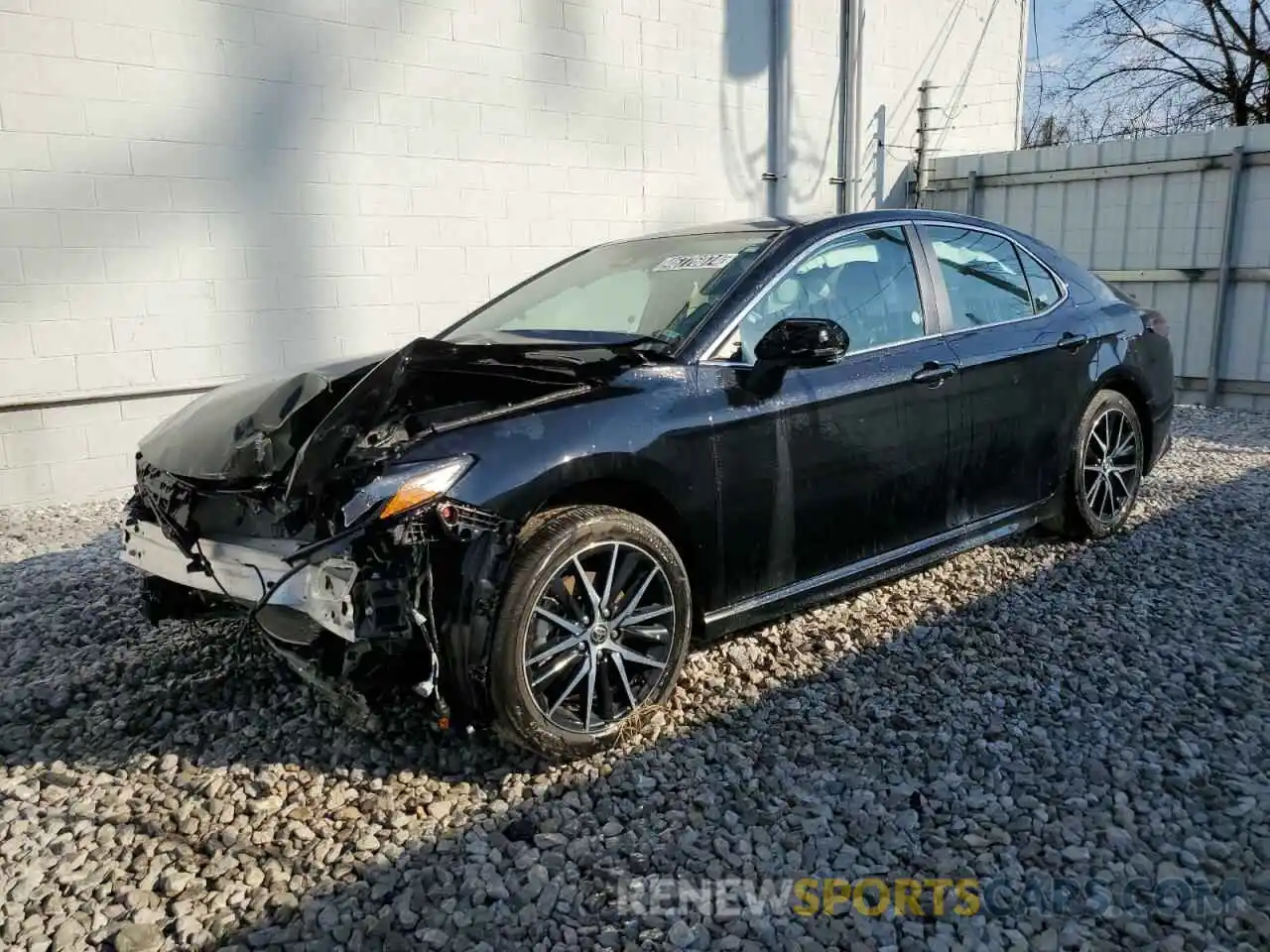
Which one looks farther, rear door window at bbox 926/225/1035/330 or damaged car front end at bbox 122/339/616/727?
rear door window at bbox 926/225/1035/330

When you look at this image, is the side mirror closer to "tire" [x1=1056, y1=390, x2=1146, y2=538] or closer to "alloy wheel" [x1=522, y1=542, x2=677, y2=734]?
"alloy wheel" [x1=522, y1=542, x2=677, y2=734]

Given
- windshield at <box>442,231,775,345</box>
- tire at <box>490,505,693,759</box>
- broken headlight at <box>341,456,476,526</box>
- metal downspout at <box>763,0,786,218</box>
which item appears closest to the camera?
broken headlight at <box>341,456,476,526</box>

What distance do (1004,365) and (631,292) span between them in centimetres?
162

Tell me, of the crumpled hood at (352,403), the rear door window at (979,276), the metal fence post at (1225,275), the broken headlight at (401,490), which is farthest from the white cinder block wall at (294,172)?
the broken headlight at (401,490)

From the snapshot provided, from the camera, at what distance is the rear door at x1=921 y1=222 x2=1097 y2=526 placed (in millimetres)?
3943

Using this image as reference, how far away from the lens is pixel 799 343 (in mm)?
3129

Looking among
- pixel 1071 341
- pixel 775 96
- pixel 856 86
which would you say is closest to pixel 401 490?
pixel 1071 341

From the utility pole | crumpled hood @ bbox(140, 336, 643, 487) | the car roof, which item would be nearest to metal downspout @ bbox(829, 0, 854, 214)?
the utility pole

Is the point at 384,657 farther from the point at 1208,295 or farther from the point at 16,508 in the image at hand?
the point at 1208,295

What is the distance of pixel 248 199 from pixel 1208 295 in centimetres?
820

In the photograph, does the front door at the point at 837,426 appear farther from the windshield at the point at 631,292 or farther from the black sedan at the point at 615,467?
the windshield at the point at 631,292

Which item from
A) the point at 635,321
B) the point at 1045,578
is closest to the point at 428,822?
the point at 635,321

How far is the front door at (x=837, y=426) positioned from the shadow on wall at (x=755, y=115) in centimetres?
585

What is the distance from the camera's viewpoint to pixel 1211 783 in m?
Result: 2.75
